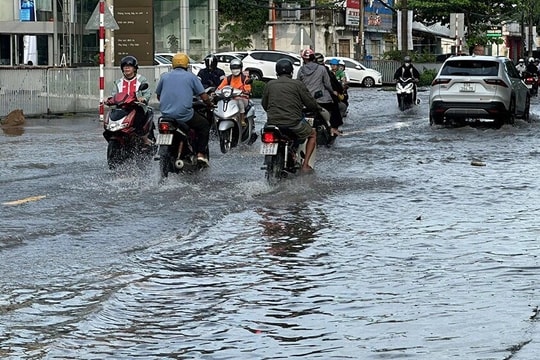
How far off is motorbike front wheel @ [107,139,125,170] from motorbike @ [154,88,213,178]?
0.66 meters

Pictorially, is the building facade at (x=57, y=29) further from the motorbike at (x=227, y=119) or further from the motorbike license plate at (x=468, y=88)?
the motorbike at (x=227, y=119)

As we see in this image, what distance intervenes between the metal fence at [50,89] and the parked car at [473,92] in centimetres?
939

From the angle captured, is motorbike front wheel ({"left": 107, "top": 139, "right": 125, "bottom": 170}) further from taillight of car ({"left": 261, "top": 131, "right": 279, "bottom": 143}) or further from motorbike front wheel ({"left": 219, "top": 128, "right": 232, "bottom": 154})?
motorbike front wheel ({"left": 219, "top": 128, "right": 232, "bottom": 154})

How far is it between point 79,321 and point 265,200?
6189 mm

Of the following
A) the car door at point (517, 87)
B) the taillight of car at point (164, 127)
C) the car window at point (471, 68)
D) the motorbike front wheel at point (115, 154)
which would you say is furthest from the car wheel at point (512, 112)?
the taillight of car at point (164, 127)

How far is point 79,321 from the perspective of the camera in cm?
762

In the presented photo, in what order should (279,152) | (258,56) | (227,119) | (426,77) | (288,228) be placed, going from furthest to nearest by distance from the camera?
(426,77) → (258,56) → (227,119) → (279,152) → (288,228)

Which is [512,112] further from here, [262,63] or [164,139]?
[262,63]

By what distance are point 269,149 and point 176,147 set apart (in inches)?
55.0

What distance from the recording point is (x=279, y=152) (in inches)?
593

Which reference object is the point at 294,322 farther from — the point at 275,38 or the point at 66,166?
the point at 275,38

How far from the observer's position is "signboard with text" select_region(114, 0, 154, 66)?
36781mm

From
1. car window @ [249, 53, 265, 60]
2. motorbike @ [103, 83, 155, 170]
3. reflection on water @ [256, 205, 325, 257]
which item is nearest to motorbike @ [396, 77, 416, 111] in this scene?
motorbike @ [103, 83, 155, 170]

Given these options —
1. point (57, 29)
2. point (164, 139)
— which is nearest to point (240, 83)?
point (164, 139)
